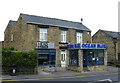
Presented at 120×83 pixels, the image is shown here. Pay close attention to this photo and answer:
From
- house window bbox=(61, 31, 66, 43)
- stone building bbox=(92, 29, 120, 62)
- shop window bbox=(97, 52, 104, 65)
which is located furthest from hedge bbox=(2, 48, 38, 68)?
stone building bbox=(92, 29, 120, 62)

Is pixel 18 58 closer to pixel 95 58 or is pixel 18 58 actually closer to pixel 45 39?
pixel 45 39

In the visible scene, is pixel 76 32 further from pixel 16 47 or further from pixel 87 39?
pixel 16 47

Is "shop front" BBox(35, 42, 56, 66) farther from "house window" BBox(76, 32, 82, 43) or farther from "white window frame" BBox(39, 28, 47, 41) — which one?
"house window" BBox(76, 32, 82, 43)

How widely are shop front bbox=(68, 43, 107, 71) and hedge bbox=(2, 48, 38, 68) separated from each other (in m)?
7.20

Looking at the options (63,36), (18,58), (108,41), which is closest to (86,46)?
(63,36)

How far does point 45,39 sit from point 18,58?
285 inches

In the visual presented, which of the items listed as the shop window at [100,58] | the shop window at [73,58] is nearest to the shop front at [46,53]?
the shop window at [73,58]

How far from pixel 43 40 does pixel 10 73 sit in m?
8.39

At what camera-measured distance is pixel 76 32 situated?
29.4 m

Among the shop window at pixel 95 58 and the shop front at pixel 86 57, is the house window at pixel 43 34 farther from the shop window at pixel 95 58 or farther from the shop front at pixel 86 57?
the shop window at pixel 95 58

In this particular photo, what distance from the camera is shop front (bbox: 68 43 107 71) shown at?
2395 cm

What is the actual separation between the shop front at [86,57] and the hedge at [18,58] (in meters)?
7.20

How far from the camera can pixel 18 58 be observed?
1938cm

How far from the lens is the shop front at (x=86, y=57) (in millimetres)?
23953
